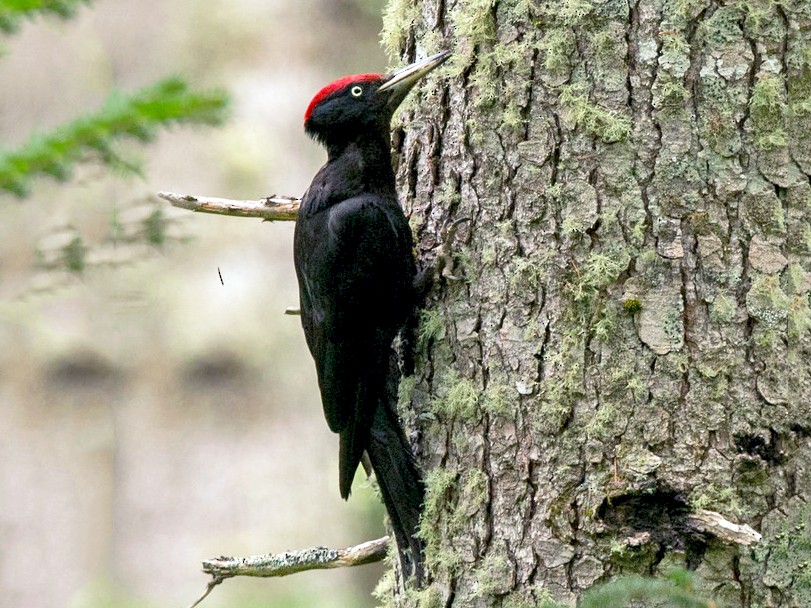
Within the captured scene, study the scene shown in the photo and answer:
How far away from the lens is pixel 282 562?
2.35 metres

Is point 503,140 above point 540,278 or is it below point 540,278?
above

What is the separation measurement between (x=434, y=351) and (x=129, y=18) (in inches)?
174

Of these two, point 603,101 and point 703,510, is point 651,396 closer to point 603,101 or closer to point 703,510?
point 703,510

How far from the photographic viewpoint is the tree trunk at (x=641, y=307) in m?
1.84

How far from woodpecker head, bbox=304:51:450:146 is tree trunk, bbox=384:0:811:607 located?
2.07 ft

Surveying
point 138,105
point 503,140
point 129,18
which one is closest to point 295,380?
point 129,18

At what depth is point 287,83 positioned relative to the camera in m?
5.69

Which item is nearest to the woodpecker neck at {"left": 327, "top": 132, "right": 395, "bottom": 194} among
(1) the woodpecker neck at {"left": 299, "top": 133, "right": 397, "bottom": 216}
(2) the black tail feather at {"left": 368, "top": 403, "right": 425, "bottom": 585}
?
(1) the woodpecker neck at {"left": 299, "top": 133, "right": 397, "bottom": 216}

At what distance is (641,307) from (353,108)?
1330 mm

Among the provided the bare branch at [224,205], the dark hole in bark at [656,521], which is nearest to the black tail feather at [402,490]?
the dark hole in bark at [656,521]

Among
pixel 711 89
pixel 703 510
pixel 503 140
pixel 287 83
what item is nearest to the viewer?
pixel 703 510

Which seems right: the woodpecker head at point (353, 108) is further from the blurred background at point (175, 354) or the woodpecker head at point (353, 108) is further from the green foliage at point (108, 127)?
the blurred background at point (175, 354)

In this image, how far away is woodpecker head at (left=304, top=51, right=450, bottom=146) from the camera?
8.80ft

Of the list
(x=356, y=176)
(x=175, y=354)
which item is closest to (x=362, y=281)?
(x=356, y=176)
